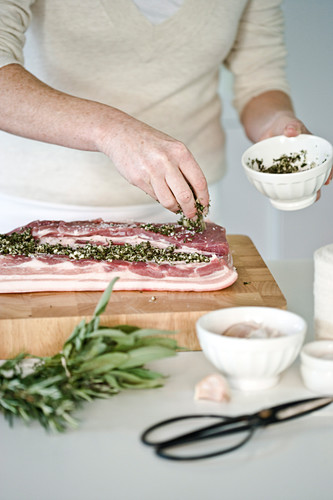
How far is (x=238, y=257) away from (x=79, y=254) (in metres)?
0.51

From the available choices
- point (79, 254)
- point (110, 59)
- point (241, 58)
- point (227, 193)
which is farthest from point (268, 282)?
point (227, 193)

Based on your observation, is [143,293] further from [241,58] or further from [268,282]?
[241,58]

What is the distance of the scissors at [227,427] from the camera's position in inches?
37.8

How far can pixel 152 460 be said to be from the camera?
3.14 ft

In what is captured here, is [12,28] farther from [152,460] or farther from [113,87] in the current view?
[152,460]

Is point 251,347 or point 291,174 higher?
point 291,174

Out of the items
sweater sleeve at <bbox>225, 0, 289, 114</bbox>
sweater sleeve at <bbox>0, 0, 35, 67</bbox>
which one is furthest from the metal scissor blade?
sweater sleeve at <bbox>225, 0, 289, 114</bbox>

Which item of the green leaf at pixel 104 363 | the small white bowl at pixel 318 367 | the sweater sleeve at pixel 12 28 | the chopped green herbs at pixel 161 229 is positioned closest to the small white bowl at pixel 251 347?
the small white bowl at pixel 318 367

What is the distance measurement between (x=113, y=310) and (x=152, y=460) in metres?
0.53

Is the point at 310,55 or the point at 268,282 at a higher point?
the point at 310,55

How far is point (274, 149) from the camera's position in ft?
5.85

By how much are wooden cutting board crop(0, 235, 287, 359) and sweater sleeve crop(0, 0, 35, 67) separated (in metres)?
0.70

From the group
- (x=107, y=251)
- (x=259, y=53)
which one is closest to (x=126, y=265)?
(x=107, y=251)

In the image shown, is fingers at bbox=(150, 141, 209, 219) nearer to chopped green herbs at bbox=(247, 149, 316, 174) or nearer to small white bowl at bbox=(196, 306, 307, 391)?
chopped green herbs at bbox=(247, 149, 316, 174)
